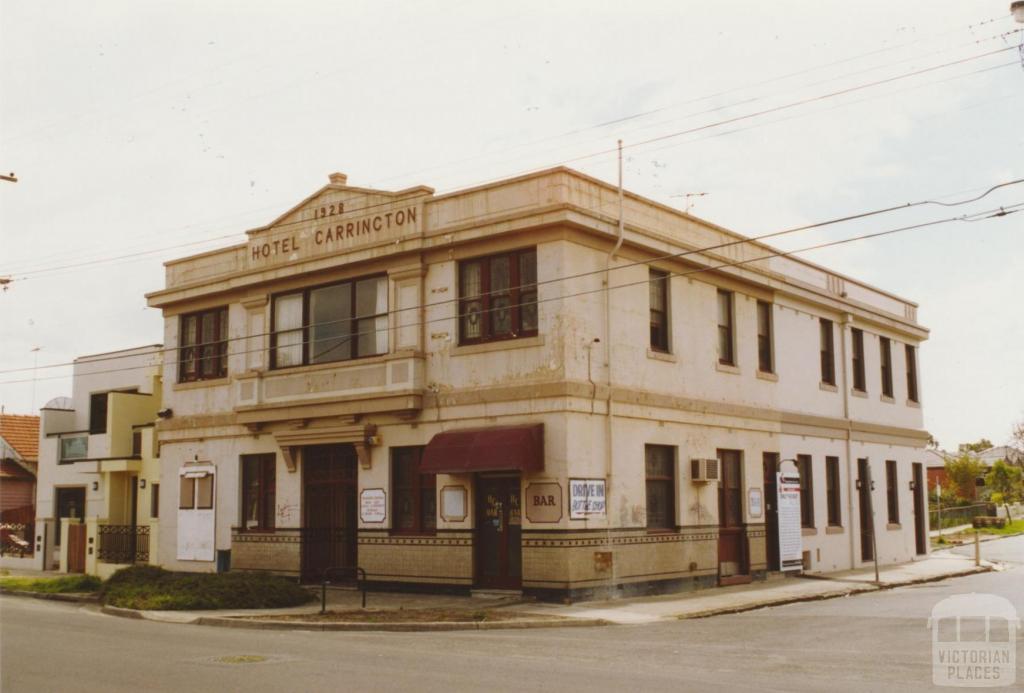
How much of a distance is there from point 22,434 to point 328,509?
82.8 feet

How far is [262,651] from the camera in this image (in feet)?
48.2

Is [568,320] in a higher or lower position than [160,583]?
higher

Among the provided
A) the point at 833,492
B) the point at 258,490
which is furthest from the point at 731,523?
the point at 258,490

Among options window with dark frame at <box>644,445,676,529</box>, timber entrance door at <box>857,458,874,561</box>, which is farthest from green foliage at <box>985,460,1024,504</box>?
window with dark frame at <box>644,445,676,529</box>

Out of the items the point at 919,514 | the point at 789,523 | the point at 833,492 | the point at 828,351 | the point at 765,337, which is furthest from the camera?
the point at 919,514

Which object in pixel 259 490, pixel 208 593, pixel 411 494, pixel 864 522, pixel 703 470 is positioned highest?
pixel 703 470

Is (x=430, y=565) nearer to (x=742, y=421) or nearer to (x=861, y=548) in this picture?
(x=742, y=421)

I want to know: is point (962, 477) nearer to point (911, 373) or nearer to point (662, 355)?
point (911, 373)

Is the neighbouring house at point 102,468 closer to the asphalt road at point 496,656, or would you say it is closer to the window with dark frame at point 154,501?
the window with dark frame at point 154,501

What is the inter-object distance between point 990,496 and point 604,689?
72.6m

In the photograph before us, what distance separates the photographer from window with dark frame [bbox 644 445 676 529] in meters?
23.8

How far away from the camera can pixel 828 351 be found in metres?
31.8

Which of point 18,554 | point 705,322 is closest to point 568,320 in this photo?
point 705,322

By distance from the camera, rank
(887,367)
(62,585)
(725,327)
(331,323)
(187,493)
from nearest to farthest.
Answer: (62,585) < (331,323) < (725,327) < (187,493) < (887,367)
